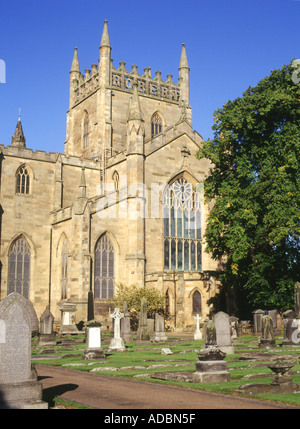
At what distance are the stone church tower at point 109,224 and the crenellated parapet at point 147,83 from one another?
9.19 m

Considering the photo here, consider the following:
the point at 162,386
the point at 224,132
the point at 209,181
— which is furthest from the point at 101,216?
the point at 162,386

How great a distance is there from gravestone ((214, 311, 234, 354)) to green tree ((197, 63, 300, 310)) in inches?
390

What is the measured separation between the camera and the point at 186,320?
3603cm

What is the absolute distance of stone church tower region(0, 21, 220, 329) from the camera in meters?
36.0

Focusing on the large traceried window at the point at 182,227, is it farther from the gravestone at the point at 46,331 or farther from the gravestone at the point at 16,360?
the gravestone at the point at 16,360

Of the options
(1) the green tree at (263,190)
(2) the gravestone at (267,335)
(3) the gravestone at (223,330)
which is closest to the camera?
(3) the gravestone at (223,330)

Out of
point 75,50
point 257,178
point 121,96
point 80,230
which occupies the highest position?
point 75,50

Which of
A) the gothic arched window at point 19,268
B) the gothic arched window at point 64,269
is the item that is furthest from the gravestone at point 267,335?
the gothic arched window at point 19,268

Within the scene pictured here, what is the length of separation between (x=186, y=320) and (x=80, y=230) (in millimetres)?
9610

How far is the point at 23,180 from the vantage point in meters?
39.9

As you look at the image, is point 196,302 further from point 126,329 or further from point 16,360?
point 16,360

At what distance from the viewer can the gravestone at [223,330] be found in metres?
18.0

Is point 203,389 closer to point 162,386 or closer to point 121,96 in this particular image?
point 162,386
